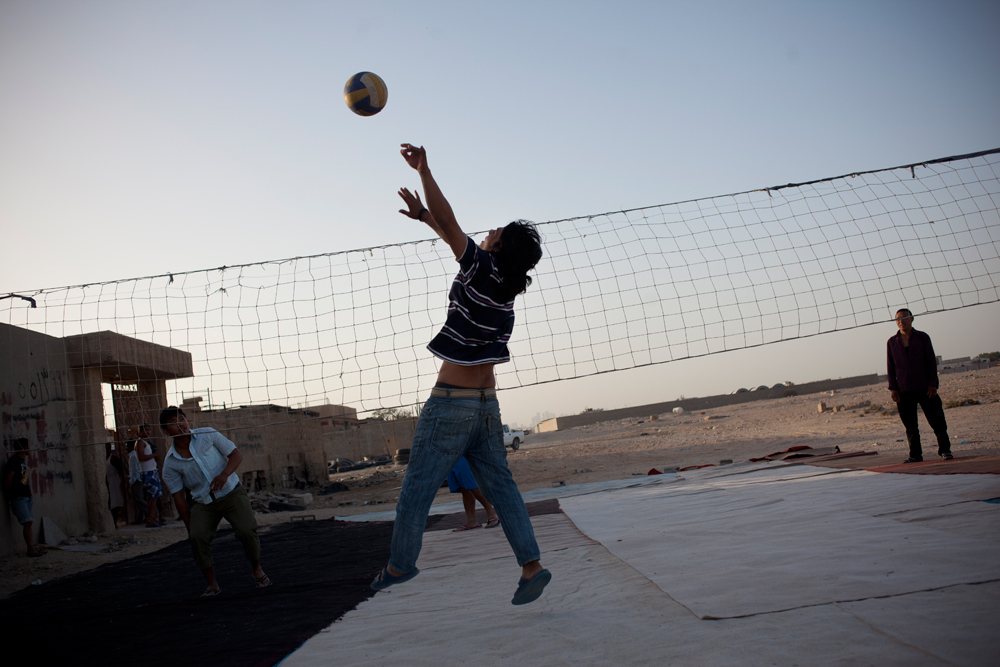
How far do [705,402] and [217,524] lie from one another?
120 feet

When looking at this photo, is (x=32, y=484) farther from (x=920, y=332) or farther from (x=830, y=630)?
(x=920, y=332)

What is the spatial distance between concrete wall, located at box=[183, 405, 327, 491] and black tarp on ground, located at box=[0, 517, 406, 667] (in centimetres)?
803

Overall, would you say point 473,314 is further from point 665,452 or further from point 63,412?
point 665,452

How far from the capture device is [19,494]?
7508mm

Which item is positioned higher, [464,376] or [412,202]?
[412,202]

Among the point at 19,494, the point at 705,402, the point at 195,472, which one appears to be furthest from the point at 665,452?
the point at 705,402

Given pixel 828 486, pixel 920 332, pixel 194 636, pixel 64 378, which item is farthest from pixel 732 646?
pixel 64 378

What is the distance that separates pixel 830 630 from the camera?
2.02 meters

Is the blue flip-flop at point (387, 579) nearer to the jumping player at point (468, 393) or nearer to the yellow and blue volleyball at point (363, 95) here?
the jumping player at point (468, 393)

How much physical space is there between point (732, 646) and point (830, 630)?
0.32m

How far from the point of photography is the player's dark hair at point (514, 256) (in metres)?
2.50

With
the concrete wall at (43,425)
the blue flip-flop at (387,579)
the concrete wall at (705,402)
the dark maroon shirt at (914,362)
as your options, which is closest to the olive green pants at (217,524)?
the blue flip-flop at (387,579)

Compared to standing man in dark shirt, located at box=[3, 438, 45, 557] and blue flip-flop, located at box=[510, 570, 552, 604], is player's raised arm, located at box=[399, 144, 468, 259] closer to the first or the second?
blue flip-flop, located at box=[510, 570, 552, 604]

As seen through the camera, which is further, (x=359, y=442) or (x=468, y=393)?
(x=359, y=442)
